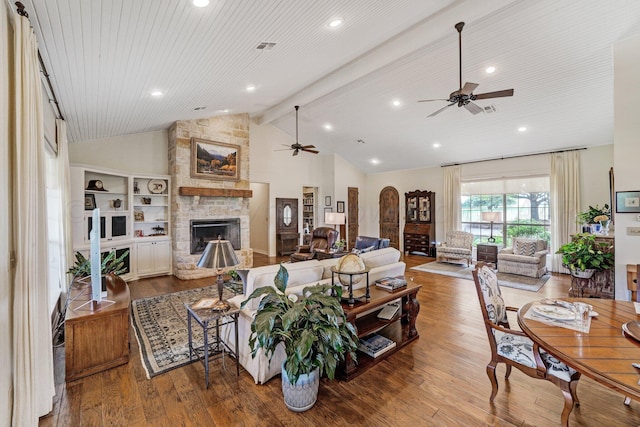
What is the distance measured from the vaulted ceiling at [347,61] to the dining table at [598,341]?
10.4 feet

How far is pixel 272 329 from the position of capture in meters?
1.93

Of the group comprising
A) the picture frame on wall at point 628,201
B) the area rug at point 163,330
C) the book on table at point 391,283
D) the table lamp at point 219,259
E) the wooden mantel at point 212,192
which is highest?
the wooden mantel at point 212,192

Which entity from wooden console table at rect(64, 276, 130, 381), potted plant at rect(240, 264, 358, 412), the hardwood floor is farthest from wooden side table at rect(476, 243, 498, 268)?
wooden console table at rect(64, 276, 130, 381)

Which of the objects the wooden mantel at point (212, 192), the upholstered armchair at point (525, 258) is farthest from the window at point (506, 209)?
the wooden mantel at point (212, 192)

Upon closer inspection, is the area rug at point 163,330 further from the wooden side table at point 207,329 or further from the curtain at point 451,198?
the curtain at point 451,198

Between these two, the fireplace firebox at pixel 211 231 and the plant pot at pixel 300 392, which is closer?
the plant pot at pixel 300 392

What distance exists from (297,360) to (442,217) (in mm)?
7956

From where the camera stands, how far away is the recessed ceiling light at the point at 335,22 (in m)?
3.00

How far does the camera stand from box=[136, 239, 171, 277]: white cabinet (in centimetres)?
583

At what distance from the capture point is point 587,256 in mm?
4297

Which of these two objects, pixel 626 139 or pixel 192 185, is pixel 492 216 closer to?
pixel 626 139

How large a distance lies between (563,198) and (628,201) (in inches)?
137

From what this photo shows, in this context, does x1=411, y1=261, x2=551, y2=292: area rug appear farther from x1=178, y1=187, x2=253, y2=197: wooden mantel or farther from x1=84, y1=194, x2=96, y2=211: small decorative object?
x1=84, y1=194, x2=96, y2=211: small decorative object

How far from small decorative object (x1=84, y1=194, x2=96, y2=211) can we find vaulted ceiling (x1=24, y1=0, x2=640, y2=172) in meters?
1.10
